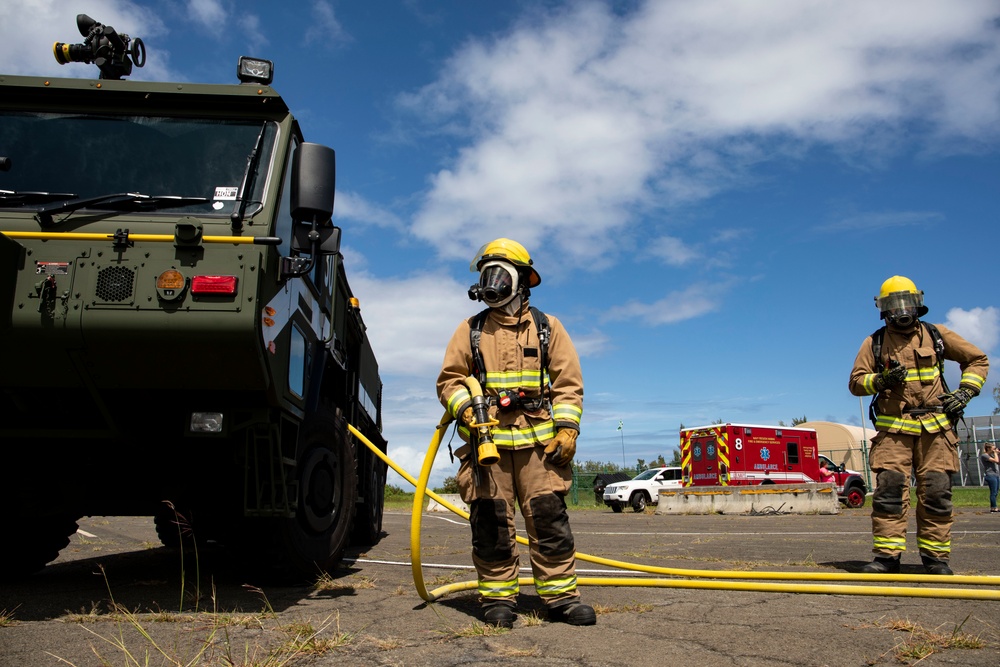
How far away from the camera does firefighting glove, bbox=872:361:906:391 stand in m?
5.30

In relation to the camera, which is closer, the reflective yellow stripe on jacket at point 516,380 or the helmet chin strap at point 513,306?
the reflective yellow stripe on jacket at point 516,380

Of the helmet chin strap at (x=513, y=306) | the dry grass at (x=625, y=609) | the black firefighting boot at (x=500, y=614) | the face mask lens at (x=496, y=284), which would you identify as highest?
the face mask lens at (x=496, y=284)

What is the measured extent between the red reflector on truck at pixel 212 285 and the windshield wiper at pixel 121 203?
77cm

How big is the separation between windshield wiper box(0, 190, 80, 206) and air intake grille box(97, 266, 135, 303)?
0.82m

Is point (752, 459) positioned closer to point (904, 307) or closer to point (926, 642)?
point (904, 307)

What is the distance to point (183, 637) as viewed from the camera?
3434 mm

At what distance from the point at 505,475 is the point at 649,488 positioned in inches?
787

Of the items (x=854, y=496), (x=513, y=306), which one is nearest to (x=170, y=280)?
(x=513, y=306)

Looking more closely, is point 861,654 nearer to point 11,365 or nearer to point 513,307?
point 513,307

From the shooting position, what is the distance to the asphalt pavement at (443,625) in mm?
3010

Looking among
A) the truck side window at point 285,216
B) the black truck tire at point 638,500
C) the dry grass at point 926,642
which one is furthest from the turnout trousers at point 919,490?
the black truck tire at point 638,500

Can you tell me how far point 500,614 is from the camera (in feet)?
12.1

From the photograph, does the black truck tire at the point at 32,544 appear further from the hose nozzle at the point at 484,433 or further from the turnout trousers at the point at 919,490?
the turnout trousers at the point at 919,490

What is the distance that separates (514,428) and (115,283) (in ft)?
7.00
